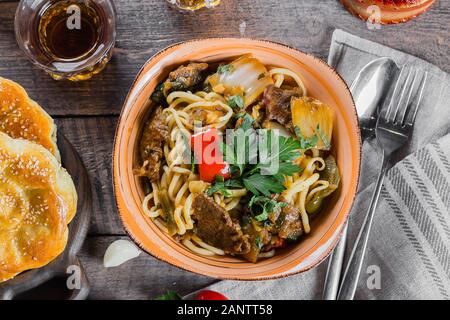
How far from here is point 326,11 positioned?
244cm

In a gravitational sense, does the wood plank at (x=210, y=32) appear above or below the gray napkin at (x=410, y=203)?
above

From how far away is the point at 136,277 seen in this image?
249 cm

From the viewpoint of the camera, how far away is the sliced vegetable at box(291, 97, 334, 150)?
7.06 ft

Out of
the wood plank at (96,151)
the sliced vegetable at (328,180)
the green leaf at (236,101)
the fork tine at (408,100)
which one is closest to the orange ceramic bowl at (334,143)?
the sliced vegetable at (328,180)

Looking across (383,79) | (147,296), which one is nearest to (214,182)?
(147,296)

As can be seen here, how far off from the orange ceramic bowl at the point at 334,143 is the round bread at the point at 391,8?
0.42 meters

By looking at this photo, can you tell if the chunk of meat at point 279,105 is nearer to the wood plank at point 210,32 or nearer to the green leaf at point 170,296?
the wood plank at point 210,32

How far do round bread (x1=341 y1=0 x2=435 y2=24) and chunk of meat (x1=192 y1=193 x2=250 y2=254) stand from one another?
3.32ft

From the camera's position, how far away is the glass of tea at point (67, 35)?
2.32 meters

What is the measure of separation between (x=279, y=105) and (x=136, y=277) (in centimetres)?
98

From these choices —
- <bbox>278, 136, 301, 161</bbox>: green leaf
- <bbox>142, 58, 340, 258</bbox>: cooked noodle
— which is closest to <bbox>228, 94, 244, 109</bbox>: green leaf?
<bbox>142, 58, 340, 258</bbox>: cooked noodle

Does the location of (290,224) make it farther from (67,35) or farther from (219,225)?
(67,35)

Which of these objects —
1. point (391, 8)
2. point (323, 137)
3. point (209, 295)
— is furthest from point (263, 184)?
point (391, 8)
